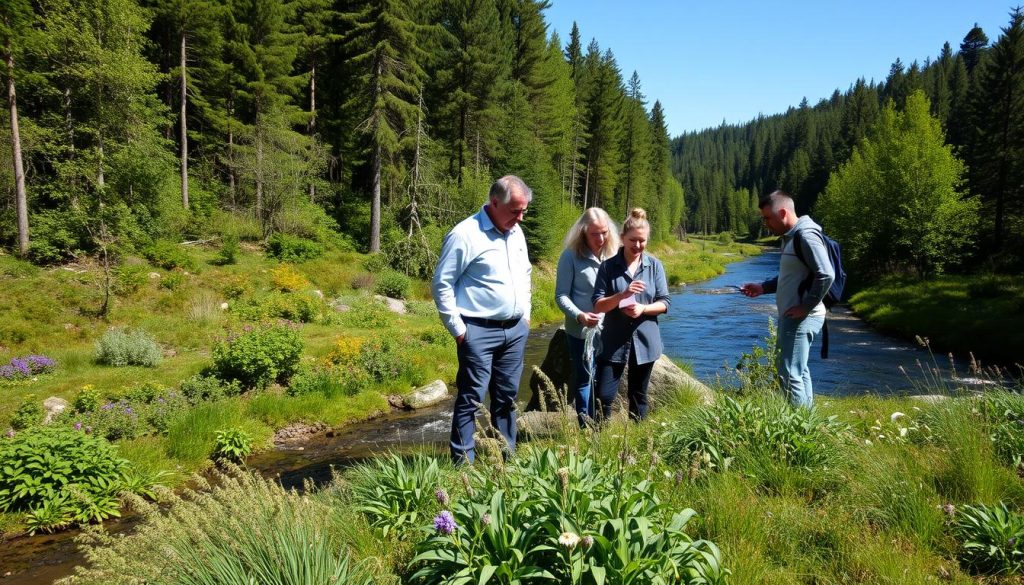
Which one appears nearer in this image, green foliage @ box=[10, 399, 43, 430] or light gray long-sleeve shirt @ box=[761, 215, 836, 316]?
light gray long-sleeve shirt @ box=[761, 215, 836, 316]

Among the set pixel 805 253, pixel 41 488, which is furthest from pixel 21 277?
pixel 805 253

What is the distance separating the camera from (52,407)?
7738 mm

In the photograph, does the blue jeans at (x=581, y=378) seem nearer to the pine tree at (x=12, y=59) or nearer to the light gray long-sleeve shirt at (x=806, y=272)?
the light gray long-sleeve shirt at (x=806, y=272)

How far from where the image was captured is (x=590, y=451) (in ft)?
9.06

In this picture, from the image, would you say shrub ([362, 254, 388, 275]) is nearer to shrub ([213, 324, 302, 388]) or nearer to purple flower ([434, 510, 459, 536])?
shrub ([213, 324, 302, 388])

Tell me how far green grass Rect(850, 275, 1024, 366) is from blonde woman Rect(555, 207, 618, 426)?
43.4ft

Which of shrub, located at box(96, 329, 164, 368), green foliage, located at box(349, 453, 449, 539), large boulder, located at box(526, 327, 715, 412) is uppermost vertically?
green foliage, located at box(349, 453, 449, 539)

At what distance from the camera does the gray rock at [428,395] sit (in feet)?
33.8

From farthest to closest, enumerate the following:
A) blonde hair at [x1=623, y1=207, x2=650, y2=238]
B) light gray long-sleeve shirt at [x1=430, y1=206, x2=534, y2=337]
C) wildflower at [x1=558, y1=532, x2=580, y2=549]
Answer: blonde hair at [x1=623, y1=207, x2=650, y2=238], light gray long-sleeve shirt at [x1=430, y1=206, x2=534, y2=337], wildflower at [x1=558, y1=532, x2=580, y2=549]

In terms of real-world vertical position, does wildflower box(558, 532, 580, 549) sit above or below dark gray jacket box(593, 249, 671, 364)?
below

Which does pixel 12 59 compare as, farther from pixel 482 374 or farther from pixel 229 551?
pixel 229 551

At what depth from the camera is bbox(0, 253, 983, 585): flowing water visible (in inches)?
196

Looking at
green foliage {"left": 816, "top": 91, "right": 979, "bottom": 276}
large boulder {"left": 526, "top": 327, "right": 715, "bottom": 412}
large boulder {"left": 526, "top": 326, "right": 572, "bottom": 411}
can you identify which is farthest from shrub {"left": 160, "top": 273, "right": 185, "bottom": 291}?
green foliage {"left": 816, "top": 91, "right": 979, "bottom": 276}

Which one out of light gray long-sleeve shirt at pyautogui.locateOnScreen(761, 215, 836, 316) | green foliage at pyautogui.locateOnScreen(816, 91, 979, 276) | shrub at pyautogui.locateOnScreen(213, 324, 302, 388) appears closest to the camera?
light gray long-sleeve shirt at pyautogui.locateOnScreen(761, 215, 836, 316)
